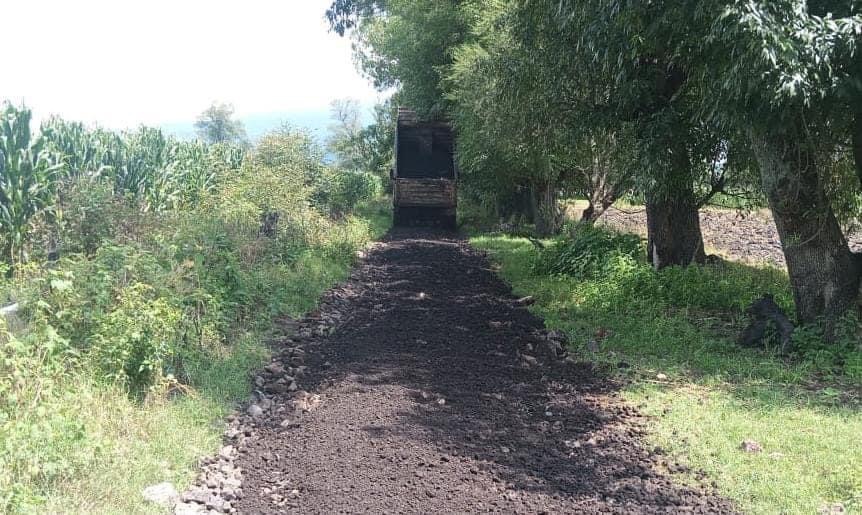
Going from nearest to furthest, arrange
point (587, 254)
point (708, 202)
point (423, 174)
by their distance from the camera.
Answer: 1. point (708, 202)
2. point (587, 254)
3. point (423, 174)

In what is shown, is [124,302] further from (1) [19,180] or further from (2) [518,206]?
(2) [518,206]

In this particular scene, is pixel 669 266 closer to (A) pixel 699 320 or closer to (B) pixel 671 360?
(A) pixel 699 320

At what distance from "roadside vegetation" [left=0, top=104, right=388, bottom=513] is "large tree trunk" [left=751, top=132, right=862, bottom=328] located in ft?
17.6

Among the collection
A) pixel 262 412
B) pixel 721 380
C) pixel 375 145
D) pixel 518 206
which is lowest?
pixel 262 412

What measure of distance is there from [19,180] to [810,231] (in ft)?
29.4

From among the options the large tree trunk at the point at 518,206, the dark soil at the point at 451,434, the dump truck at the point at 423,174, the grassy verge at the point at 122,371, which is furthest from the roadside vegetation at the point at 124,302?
the large tree trunk at the point at 518,206

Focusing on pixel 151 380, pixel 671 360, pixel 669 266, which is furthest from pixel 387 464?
pixel 669 266

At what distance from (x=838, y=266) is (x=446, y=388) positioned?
166 inches

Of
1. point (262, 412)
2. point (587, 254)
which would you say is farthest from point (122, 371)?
point (587, 254)

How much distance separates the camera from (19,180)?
8773mm

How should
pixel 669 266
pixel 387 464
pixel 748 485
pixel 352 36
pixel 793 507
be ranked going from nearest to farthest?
1. pixel 793 507
2. pixel 748 485
3. pixel 387 464
4. pixel 669 266
5. pixel 352 36

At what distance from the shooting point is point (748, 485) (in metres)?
4.21

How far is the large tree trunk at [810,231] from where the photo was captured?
716 centimetres

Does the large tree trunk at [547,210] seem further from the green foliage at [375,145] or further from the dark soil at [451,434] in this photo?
the green foliage at [375,145]
